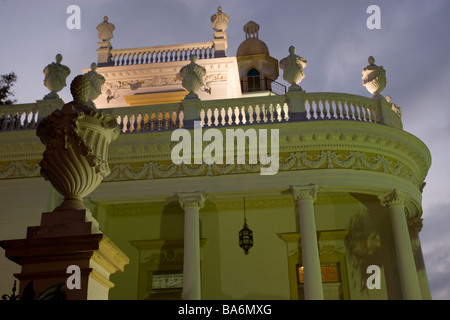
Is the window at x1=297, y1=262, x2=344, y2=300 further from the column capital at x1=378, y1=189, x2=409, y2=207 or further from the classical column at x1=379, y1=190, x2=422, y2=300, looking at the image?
the column capital at x1=378, y1=189, x2=409, y2=207

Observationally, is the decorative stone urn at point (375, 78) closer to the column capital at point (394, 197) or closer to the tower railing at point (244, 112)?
the tower railing at point (244, 112)

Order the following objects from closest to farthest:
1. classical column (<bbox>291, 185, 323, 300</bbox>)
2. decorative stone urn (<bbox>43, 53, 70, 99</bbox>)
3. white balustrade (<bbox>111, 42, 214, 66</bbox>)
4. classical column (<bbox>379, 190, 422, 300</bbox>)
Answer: classical column (<bbox>291, 185, 323, 300</bbox>), classical column (<bbox>379, 190, 422, 300</bbox>), decorative stone urn (<bbox>43, 53, 70, 99</bbox>), white balustrade (<bbox>111, 42, 214, 66</bbox>)

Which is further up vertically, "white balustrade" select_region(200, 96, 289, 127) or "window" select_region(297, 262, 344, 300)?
"white balustrade" select_region(200, 96, 289, 127)

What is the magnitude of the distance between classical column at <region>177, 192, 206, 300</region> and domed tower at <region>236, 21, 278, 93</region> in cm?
1913

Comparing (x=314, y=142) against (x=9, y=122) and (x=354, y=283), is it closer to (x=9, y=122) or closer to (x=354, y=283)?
(x=354, y=283)

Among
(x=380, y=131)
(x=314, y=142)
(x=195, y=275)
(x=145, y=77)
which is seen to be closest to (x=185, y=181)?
(x=195, y=275)

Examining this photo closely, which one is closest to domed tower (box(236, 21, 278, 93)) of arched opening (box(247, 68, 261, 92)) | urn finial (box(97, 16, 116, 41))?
arched opening (box(247, 68, 261, 92))

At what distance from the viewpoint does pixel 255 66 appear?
3209 centimetres

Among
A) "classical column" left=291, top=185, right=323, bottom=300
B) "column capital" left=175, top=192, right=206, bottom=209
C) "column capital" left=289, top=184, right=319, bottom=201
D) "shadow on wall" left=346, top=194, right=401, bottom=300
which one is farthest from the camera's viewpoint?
"shadow on wall" left=346, top=194, right=401, bottom=300

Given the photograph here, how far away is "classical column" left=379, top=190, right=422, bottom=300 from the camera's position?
36.1 ft

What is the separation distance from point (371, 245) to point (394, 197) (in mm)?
2653
